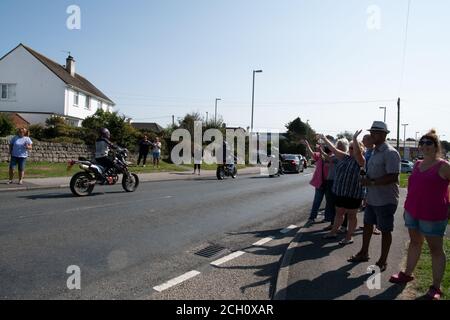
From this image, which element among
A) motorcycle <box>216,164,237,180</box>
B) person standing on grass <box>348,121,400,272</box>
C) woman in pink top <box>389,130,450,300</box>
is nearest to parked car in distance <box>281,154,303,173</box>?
motorcycle <box>216,164,237,180</box>

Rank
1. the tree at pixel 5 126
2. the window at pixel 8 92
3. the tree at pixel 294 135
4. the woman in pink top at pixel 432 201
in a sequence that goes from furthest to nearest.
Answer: the tree at pixel 294 135, the window at pixel 8 92, the tree at pixel 5 126, the woman in pink top at pixel 432 201

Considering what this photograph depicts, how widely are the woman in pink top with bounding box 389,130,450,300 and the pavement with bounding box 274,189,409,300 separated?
50cm

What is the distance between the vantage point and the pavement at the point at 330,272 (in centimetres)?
460

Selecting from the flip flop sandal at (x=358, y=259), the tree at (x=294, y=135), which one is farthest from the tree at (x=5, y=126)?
the tree at (x=294, y=135)

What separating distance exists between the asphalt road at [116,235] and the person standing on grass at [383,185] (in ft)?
7.78

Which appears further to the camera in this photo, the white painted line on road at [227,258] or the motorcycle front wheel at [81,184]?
the motorcycle front wheel at [81,184]

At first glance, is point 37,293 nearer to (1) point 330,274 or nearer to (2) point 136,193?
(1) point 330,274

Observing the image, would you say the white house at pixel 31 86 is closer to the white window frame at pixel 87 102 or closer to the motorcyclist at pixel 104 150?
the white window frame at pixel 87 102

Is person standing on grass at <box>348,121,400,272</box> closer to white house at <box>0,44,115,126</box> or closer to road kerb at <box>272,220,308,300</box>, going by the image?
road kerb at <box>272,220,308,300</box>

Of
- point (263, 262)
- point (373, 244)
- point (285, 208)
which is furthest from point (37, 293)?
point (285, 208)

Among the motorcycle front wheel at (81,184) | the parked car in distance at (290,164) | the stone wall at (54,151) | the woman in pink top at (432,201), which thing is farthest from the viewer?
the parked car in distance at (290,164)

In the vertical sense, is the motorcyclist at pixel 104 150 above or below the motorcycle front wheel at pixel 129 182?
above
